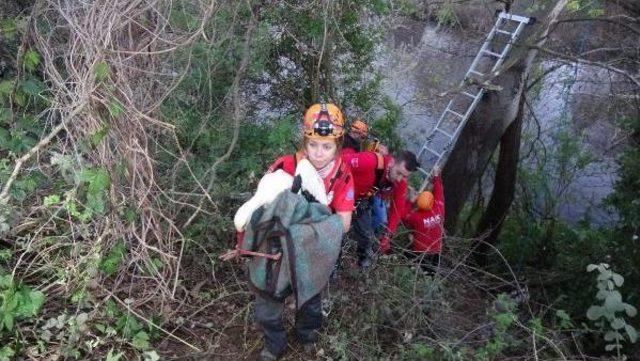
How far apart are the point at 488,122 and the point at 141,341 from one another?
15.3ft

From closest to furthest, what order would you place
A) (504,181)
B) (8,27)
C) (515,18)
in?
(8,27), (515,18), (504,181)

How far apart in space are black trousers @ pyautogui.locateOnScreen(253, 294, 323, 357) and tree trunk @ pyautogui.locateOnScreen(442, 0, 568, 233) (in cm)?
374

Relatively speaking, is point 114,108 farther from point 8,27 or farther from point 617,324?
point 617,324

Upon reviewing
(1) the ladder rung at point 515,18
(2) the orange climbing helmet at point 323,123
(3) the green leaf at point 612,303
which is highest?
(2) the orange climbing helmet at point 323,123

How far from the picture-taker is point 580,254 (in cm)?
634

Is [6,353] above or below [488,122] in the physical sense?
above

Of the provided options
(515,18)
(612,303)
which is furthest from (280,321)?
(515,18)

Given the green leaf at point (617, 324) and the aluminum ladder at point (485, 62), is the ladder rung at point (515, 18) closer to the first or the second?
the aluminum ladder at point (485, 62)

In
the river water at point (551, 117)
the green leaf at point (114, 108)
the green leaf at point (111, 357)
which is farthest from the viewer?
the river water at point (551, 117)

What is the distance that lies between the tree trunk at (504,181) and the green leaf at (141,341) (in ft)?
16.7

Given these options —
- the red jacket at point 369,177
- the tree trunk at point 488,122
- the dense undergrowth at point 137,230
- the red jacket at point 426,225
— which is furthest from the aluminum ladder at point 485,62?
the dense undergrowth at point 137,230

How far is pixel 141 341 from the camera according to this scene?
2.96 meters

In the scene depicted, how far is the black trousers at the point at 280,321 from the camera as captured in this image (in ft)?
9.64

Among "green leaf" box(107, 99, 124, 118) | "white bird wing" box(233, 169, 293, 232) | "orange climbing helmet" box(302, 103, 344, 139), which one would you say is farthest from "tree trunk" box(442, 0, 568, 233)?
"green leaf" box(107, 99, 124, 118)
